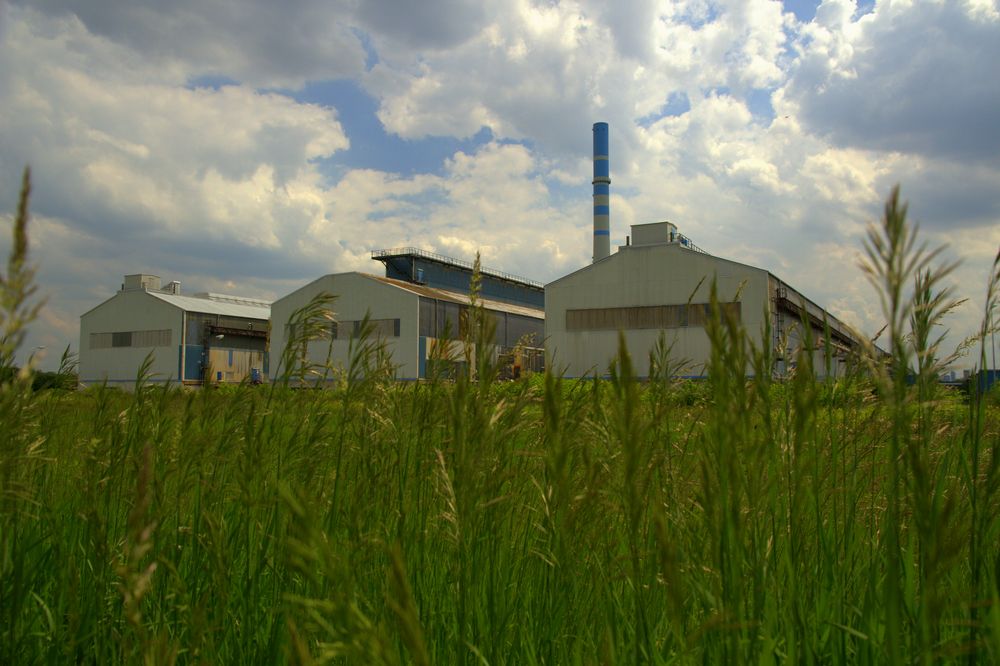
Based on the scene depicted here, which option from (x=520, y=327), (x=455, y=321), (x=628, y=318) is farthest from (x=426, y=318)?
(x=628, y=318)

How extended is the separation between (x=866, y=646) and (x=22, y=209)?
1973mm

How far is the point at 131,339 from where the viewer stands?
47.5m

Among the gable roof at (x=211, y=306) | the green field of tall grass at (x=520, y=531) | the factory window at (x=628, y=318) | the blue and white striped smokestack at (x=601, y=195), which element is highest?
the blue and white striped smokestack at (x=601, y=195)

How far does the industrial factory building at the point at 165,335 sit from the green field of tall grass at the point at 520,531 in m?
44.2

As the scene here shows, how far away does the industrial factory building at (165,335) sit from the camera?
4525cm

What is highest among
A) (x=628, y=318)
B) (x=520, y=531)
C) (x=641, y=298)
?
(x=641, y=298)

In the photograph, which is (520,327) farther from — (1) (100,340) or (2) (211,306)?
(1) (100,340)

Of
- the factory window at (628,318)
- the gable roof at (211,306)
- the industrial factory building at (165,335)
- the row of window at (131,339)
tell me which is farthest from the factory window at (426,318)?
the row of window at (131,339)

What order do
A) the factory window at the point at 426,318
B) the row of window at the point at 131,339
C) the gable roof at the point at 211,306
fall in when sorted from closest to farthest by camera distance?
the factory window at the point at 426,318 → the row of window at the point at 131,339 → the gable roof at the point at 211,306

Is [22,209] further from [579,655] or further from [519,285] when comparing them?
[519,285]

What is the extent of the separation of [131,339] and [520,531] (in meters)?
51.9

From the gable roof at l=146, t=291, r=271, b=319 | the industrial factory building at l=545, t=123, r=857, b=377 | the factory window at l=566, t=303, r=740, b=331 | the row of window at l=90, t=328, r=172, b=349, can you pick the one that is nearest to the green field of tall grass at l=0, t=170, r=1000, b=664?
the industrial factory building at l=545, t=123, r=857, b=377

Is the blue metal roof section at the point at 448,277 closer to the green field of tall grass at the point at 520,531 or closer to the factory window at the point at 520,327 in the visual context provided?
the factory window at the point at 520,327

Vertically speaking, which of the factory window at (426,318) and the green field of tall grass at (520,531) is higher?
the factory window at (426,318)
